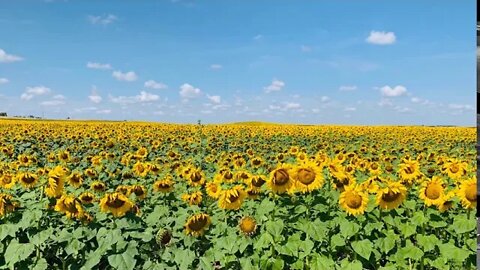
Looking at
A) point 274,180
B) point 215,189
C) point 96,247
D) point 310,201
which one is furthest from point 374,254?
→ point 96,247

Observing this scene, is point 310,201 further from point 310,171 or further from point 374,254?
point 374,254

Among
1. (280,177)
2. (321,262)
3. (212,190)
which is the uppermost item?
(280,177)

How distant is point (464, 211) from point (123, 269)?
2574mm

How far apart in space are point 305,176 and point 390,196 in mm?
570

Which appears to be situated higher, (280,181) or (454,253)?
(280,181)

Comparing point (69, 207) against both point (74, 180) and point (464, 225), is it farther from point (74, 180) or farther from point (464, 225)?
point (464, 225)

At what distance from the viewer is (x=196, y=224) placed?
3.57 meters

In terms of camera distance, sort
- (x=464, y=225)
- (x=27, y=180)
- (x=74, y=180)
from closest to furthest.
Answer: (x=464, y=225) < (x=27, y=180) < (x=74, y=180)

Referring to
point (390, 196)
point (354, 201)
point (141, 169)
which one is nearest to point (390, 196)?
point (390, 196)

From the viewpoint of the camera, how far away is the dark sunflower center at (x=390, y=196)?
3.70 meters

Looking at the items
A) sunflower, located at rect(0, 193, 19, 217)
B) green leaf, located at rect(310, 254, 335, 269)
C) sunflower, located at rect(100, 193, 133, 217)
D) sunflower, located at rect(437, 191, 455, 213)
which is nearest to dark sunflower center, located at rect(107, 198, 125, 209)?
Result: sunflower, located at rect(100, 193, 133, 217)

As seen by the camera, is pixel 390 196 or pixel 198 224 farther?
pixel 390 196

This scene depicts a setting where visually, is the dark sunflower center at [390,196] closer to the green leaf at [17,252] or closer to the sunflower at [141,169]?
the green leaf at [17,252]

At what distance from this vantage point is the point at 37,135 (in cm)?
1455
